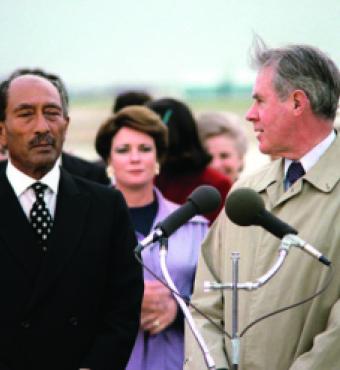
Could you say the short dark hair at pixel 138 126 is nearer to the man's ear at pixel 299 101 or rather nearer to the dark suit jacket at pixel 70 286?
the dark suit jacket at pixel 70 286

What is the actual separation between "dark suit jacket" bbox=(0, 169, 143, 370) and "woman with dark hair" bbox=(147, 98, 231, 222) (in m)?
1.94

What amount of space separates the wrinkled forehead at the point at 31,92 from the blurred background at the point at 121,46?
906 centimetres

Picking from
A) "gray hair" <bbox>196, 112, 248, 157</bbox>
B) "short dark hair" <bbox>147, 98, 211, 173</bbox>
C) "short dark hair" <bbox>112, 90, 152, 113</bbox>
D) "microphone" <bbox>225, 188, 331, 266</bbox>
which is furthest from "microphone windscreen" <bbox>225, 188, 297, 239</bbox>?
"gray hair" <bbox>196, 112, 248, 157</bbox>

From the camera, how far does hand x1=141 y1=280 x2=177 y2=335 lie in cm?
524

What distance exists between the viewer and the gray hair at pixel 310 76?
417 centimetres

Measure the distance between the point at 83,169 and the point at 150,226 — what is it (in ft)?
3.48

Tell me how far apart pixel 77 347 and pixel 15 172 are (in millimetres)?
746

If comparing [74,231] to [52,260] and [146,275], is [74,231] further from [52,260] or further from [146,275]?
[146,275]

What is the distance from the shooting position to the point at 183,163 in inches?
256

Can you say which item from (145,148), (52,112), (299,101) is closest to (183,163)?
(145,148)

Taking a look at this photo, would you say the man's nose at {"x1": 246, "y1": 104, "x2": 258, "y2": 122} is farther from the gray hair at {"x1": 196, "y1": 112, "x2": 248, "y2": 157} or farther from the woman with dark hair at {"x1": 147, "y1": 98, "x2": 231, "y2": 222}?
the gray hair at {"x1": 196, "y1": 112, "x2": 248, "y2": 157}

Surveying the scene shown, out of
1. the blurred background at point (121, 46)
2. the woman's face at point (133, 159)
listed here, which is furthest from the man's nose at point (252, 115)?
the blurred background at point (121, 46)

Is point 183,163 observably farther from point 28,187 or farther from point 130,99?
point 28,187

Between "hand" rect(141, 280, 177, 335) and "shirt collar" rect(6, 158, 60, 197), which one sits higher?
"shirt collar" rect(6, 158, 60, 197)
